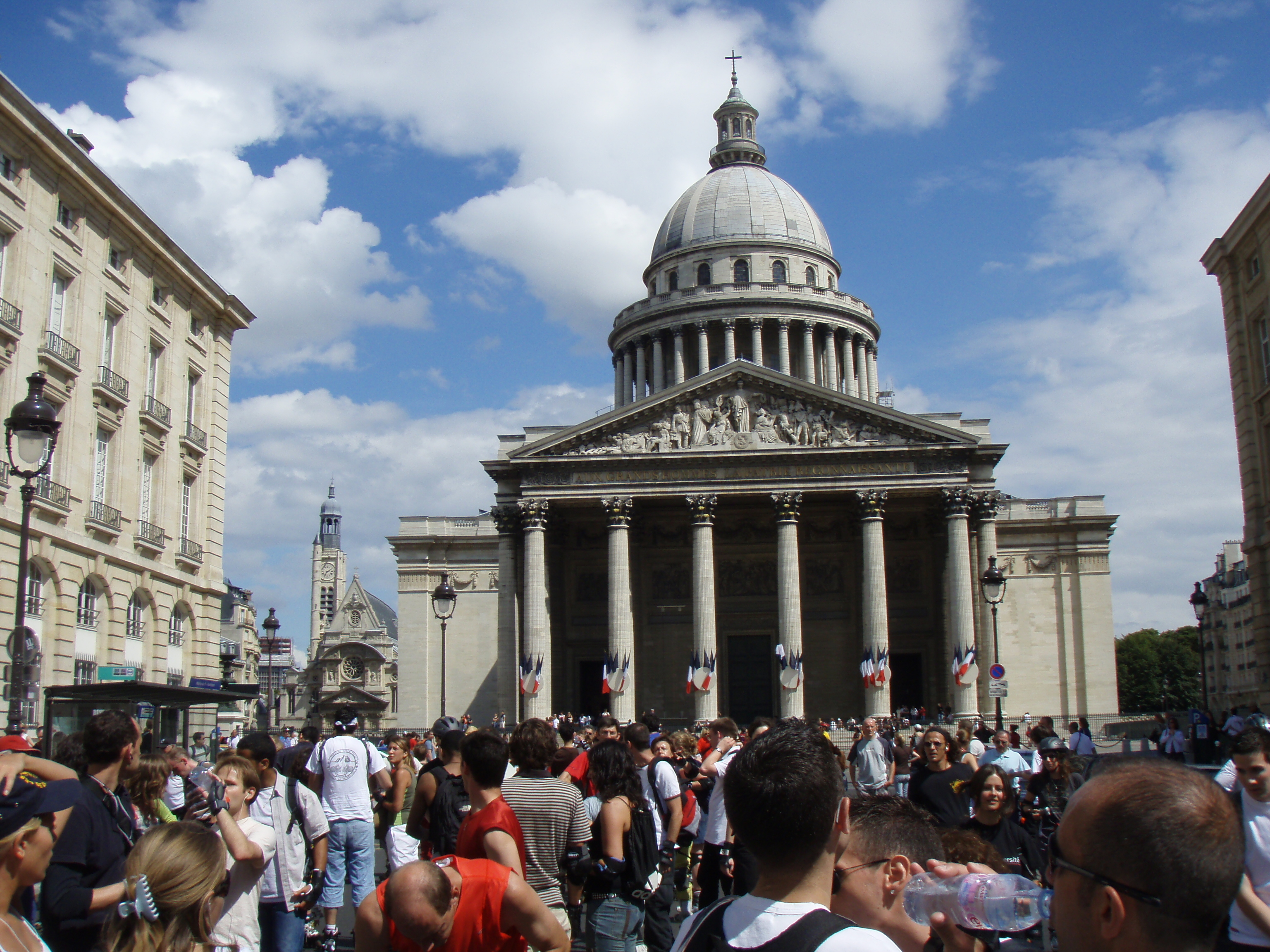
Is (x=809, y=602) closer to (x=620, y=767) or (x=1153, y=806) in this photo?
(x=620, y=767)

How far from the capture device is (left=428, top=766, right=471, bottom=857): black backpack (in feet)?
28.3

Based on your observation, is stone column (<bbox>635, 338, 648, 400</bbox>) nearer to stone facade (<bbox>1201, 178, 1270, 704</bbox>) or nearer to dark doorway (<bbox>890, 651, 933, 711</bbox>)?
dark doorway (<bbox>890, 651, 933, 711</bbox>)

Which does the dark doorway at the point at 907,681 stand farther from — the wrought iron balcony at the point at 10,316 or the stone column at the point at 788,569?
the wrought iron balcony at the point at 10,316

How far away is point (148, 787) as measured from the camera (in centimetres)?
736

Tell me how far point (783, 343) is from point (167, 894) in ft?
213

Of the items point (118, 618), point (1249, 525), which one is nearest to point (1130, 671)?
point (1249, 525)

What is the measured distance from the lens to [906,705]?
49719mm

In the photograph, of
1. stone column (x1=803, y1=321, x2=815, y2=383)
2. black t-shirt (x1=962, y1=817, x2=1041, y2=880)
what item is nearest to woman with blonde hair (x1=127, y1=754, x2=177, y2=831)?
black t-shirt (x1=962, y1=817, x2=1041, y2=880)

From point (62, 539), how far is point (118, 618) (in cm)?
346

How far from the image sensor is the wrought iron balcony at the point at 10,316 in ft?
82.7

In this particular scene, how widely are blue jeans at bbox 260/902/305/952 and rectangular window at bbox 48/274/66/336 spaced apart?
75.9 feet

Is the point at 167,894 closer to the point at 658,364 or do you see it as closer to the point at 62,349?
the point at 62,349

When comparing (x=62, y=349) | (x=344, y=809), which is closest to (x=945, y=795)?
(x=344, y=809)

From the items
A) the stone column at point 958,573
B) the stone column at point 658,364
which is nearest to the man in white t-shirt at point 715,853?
the stone column at point 958,573
